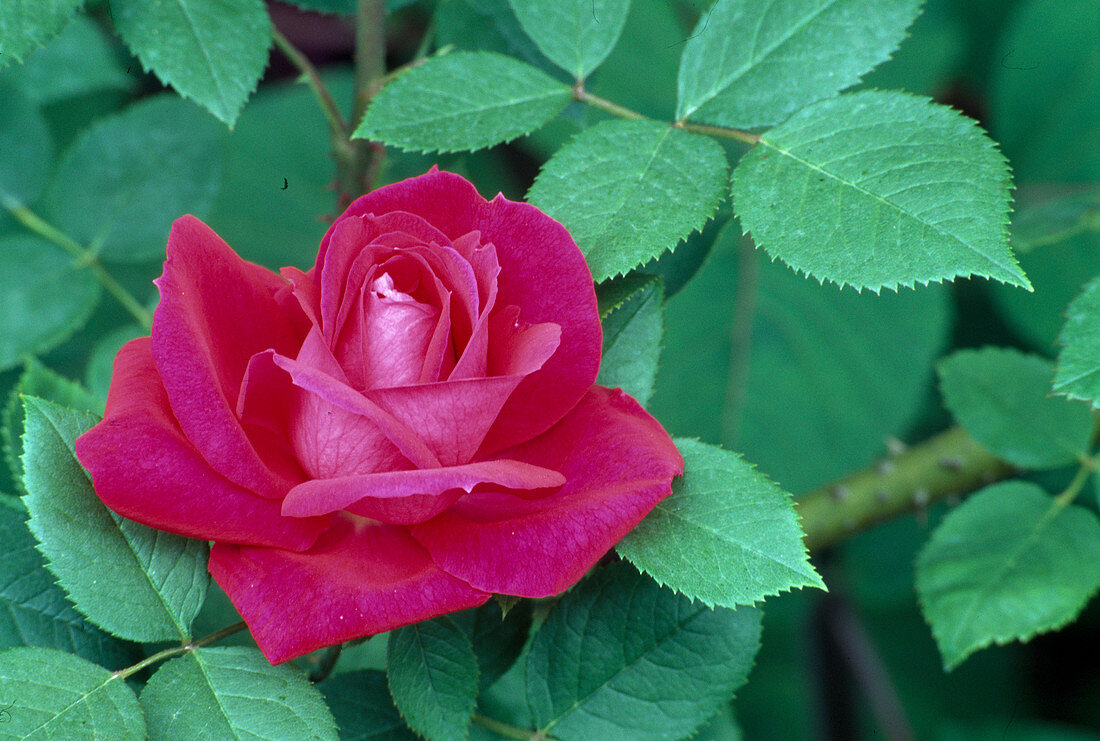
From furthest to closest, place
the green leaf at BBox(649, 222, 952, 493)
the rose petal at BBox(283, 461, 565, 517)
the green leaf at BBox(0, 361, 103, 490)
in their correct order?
the green leaf at BBox(649, 222, 952, 493), the green leaf at BBox(0, 361, 103, 490), the rose petal at BBox(283, 461, 565, 517)

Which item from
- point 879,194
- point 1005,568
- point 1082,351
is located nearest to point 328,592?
point 879,194

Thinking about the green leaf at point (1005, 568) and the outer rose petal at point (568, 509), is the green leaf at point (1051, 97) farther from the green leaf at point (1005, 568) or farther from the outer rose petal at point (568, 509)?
the outer rose petal at point (568, 509)

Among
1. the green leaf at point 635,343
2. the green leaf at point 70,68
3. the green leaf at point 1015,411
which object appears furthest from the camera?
the green leaf at point 70,68

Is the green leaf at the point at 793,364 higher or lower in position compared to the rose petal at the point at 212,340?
lower

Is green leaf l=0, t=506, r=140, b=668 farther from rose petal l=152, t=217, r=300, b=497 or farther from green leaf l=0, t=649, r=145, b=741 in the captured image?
rose petal l=152, t=217, r=300, b=497

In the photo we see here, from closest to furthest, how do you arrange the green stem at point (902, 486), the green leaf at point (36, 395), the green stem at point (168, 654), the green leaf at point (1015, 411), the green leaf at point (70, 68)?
the green stem at point (168, 654), the green leaf at point (36, 395), the green leaf at point (1015, 411), the green stem at point (902, 486), the green leaf at point (70, 68)

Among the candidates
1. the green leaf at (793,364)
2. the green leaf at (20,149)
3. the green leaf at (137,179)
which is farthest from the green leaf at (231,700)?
the green leaf at (793,364)

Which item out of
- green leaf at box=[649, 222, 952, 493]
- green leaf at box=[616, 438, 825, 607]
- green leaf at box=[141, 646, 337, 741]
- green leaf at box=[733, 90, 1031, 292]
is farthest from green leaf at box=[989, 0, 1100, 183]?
green leaf at box=[141, 646, 337, 741]
